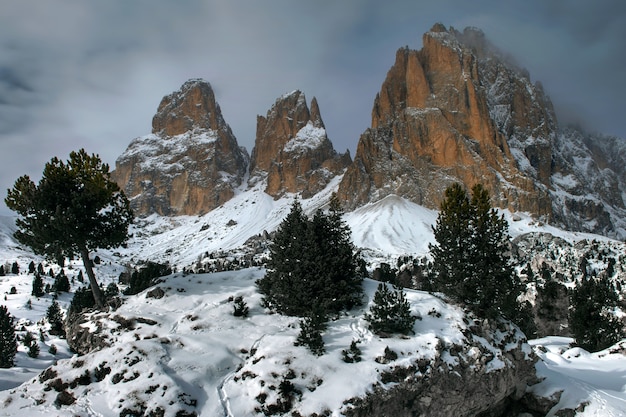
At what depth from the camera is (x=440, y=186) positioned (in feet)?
557

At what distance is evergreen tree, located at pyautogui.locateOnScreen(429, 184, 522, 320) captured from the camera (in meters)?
22.7

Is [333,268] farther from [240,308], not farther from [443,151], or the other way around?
[443,151]

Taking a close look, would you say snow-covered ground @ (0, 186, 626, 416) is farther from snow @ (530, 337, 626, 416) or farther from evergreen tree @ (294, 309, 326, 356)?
evergreen tree @ (294, 309, 326, 356)

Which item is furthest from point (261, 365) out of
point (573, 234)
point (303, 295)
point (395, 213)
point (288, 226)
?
point (573, 234)

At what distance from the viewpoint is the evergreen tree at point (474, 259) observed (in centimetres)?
2266

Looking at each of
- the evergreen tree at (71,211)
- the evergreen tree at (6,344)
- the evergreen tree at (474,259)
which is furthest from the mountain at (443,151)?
the evergreen tree at (71,211)

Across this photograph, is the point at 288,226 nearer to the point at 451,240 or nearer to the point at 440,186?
the point at 451,240

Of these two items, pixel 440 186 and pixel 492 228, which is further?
pixel 440 186

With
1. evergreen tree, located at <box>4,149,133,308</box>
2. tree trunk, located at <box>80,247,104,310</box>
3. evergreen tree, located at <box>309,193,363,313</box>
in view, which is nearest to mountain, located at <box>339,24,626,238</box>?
evergreen tree, located at <box>309,193,363,313</box>

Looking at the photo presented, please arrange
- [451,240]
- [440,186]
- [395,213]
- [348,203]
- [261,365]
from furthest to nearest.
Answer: [348,203], [440,186], [395,213], [451,240], [261,365]

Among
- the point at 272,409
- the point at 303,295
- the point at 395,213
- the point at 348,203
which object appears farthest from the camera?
the point at 348,203

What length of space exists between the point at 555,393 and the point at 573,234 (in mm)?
161253

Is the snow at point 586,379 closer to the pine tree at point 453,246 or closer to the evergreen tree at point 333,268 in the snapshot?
the pine tree at point 453,246

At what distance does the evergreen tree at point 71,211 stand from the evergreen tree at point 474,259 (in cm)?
2020
